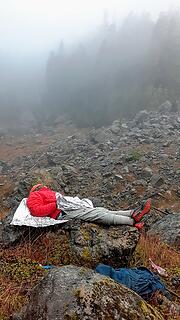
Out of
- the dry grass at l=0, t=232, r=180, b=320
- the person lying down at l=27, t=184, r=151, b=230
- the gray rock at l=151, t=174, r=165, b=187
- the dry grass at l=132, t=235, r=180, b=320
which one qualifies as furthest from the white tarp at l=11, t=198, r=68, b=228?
the gray rock at l=151, t=174, r=165, b=187

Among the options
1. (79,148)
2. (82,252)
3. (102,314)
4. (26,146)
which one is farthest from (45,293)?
(26,146)

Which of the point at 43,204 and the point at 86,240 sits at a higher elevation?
the point at 43,204

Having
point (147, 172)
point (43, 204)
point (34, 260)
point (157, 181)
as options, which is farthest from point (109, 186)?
point (34, 260)

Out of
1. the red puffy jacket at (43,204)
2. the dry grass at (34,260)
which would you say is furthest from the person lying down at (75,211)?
the dry grass at (34,260)

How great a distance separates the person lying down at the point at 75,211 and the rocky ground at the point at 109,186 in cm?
14

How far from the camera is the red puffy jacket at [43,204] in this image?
575 centimetres

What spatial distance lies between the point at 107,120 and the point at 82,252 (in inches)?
1927

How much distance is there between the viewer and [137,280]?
4.30 m

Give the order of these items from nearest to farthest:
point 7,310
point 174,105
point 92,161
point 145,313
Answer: point 145,313 < point 7,310 < point 92,161 < point 174,105

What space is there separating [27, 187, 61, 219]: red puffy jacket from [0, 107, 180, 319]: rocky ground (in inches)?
11.8

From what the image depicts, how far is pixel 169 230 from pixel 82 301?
19.1 feet

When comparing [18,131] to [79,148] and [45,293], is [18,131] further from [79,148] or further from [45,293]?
[45,293]

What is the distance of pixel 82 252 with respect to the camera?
519 centimetres

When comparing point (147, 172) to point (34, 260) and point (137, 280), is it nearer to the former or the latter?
point (34, 260)
